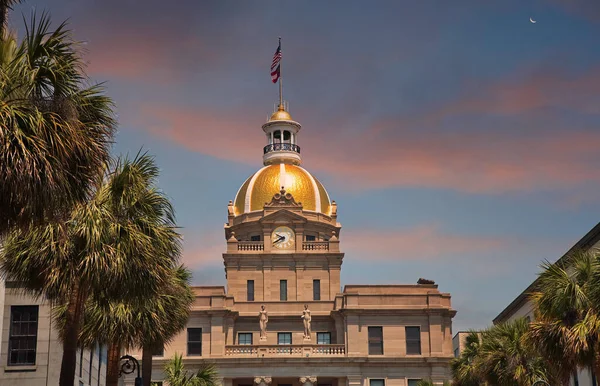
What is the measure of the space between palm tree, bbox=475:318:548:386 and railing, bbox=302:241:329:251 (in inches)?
1834

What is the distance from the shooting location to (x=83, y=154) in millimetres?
18266

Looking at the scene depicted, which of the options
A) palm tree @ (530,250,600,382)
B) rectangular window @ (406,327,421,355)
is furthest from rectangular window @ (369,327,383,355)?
palm tree @ (530,250,600,382)

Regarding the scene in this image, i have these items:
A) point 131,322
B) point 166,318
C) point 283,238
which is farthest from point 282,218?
point 131,322

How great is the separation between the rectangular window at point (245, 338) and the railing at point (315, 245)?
1241 centimetres

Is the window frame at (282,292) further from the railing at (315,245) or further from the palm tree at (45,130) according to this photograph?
Answer: the palm tree at (45,130)

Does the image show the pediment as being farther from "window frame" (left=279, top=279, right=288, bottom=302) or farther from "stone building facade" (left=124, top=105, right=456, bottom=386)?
"window frame" (left=279, top=279, right=288, bottom=302)

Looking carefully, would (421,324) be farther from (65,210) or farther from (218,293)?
(65,210)

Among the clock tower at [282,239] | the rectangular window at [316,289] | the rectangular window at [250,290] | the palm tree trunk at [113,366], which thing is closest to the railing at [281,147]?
the clock tower at [282,239]

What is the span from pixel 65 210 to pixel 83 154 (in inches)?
63.8

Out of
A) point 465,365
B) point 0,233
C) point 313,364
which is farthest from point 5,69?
point 313,364

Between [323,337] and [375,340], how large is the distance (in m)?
5.89

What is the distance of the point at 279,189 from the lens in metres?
95.8

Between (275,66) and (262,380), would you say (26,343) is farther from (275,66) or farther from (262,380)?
(275,66)

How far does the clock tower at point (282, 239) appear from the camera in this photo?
289 ft
